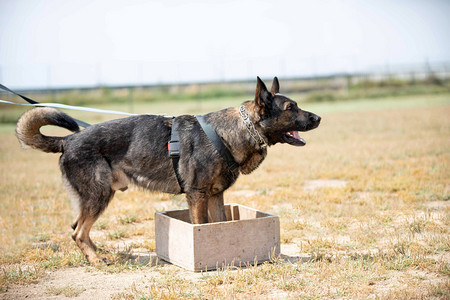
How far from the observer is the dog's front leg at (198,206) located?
5.52m

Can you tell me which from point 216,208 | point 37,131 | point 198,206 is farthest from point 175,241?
point 37,131

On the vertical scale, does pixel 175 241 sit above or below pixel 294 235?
above

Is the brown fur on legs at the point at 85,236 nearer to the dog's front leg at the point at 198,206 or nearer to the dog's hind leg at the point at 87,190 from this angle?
the dog's hind leg at the point at 87,190

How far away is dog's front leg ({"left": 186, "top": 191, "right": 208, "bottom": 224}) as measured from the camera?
217 inches

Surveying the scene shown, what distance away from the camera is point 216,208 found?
592 cm

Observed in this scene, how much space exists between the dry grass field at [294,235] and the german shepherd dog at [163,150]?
2.27ft

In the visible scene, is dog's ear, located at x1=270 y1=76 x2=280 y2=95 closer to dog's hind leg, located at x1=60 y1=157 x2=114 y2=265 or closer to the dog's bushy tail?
dog's hind leg, located at x1=60 y1=157 x2=114 y2=265

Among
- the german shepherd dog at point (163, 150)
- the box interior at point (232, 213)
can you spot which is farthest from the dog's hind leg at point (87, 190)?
the box interior at point (232, 213)

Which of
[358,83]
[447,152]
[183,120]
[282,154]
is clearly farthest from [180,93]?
[183,120]

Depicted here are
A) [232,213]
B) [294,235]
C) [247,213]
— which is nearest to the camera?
[247,213]

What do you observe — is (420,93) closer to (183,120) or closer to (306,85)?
(306,85)

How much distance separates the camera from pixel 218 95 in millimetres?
36094

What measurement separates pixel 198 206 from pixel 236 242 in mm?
559

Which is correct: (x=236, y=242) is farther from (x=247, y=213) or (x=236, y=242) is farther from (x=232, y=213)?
(x=232, y=213)
